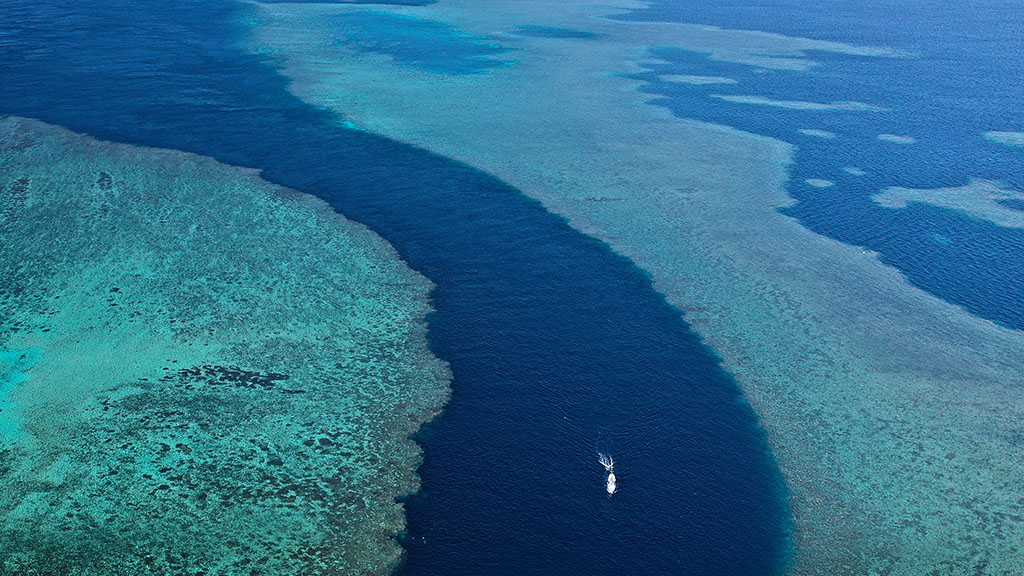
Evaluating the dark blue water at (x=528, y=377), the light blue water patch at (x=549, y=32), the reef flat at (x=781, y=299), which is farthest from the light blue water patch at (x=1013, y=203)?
the light blue water patch at (x=549, y=32)

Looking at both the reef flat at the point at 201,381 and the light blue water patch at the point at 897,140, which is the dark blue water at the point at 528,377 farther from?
the light blue water patch at the point at 897,140

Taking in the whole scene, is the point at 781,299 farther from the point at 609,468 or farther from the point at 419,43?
the point at 419,43

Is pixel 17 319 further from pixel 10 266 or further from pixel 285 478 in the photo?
pixel 285 478

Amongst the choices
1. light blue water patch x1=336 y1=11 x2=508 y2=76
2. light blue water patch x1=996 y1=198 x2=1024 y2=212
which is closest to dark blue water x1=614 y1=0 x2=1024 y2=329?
light blue water patch x1=996 y1=198 x2=1024 y2=212

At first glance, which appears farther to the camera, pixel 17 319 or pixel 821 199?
pixel 821 199

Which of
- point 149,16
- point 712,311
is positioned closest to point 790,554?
point 712,311

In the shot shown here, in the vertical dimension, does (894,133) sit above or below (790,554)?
above
